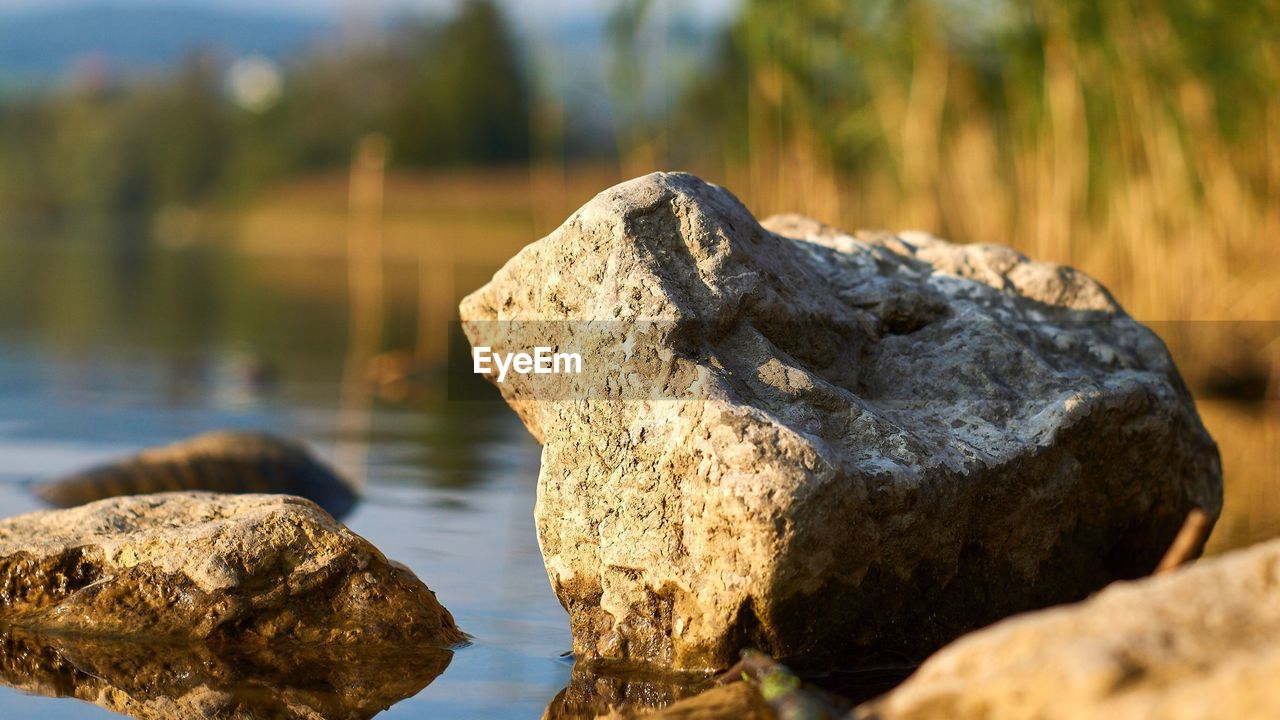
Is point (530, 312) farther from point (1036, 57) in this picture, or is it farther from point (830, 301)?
point (1036, 57)

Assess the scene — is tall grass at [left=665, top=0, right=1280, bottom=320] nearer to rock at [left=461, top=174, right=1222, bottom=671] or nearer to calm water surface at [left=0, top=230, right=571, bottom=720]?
calm water surface at [left=0, top=230, right=571, bottom=720]

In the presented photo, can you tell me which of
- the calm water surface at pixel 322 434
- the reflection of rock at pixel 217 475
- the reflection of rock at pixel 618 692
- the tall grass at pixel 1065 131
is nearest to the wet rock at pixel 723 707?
the reflection of rock at pixel 618 692

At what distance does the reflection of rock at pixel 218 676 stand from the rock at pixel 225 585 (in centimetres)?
7

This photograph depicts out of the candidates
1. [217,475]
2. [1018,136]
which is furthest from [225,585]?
[1018,136]

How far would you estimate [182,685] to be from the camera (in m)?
3.53

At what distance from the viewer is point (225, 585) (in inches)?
152

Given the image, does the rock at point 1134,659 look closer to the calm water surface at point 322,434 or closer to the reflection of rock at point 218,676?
the calm water surface at point 322,434

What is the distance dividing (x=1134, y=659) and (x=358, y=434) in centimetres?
654

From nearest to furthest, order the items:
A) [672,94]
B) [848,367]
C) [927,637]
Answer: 1. [927,637]
2. [848,367]
3. [672,94]

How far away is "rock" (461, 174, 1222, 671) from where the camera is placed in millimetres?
3434

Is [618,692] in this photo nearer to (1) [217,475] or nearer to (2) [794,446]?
(2) [794,446]

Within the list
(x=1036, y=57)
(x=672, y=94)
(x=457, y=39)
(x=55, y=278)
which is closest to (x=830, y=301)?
(x=672, y=94)

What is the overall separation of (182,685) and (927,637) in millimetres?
2022

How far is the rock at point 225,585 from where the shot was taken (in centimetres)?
388
